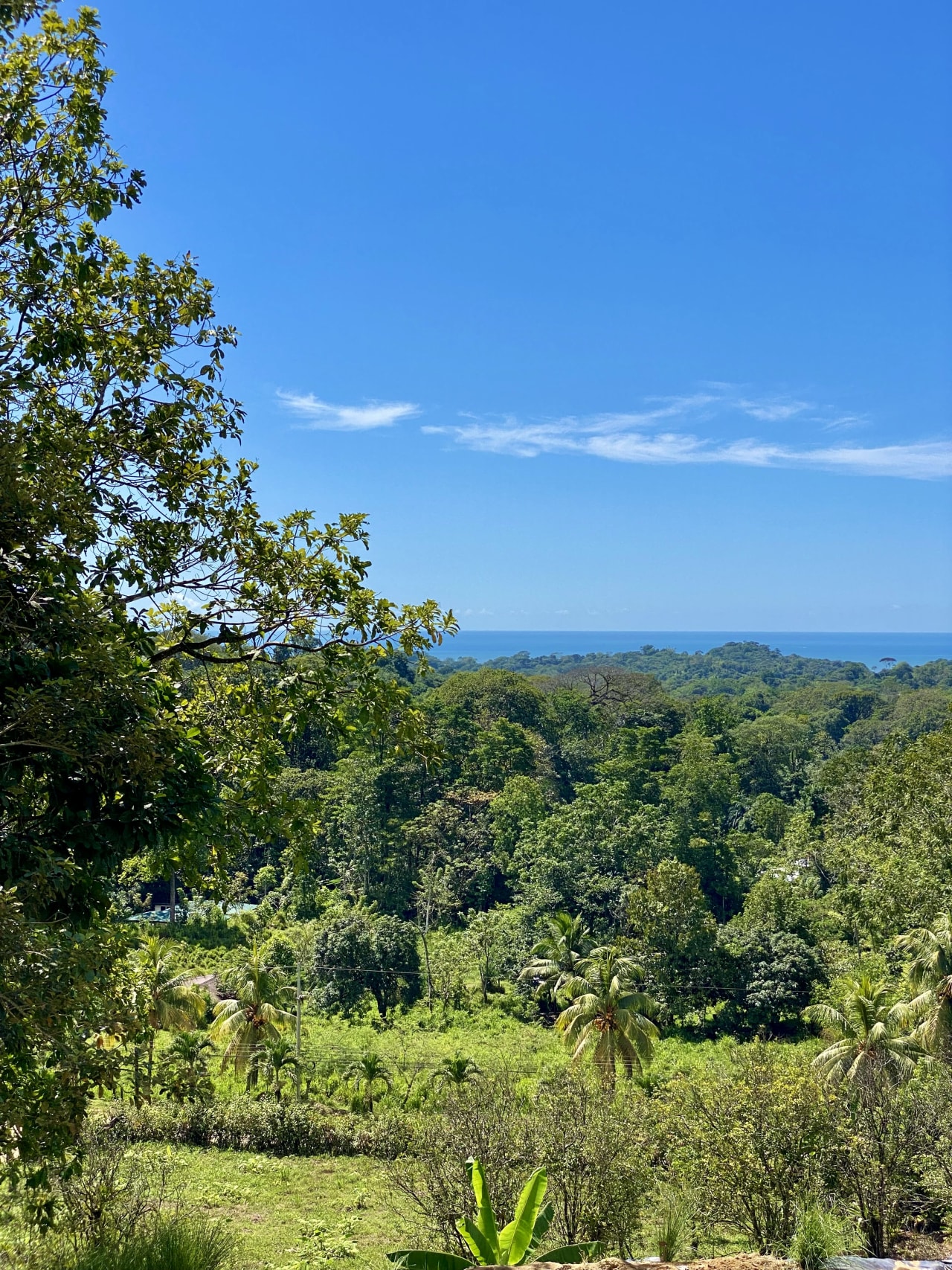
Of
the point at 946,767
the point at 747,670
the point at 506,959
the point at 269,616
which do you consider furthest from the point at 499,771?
the point at 747,670

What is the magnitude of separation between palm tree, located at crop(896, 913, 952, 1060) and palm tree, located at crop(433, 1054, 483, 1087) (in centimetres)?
863

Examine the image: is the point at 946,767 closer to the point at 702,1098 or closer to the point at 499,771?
the point at 702,1098

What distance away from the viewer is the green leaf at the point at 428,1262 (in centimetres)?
566

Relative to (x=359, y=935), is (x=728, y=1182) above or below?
above

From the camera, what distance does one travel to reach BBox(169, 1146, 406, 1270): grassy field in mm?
10875

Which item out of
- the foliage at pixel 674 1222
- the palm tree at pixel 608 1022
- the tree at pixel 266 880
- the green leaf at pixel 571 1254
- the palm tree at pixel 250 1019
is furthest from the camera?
the tree at pixel 266 880

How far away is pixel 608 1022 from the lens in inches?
712

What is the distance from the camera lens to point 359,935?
91.6 ft

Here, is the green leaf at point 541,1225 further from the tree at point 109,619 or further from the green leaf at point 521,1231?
the tree at point 109,619

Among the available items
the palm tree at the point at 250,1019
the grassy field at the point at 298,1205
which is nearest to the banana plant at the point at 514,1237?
the grassy field at the point at 298,1205

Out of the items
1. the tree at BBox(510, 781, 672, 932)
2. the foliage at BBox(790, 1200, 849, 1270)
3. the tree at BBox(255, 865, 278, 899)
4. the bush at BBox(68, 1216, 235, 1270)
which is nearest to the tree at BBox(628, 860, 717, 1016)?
the tree at BBox(510, 781, 672, 932)

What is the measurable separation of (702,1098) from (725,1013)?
17.7 metres

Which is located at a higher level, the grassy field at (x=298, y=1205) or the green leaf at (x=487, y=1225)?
the green leaf at (x=487, y=1225)

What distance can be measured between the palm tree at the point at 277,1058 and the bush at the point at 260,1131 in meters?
1.76
